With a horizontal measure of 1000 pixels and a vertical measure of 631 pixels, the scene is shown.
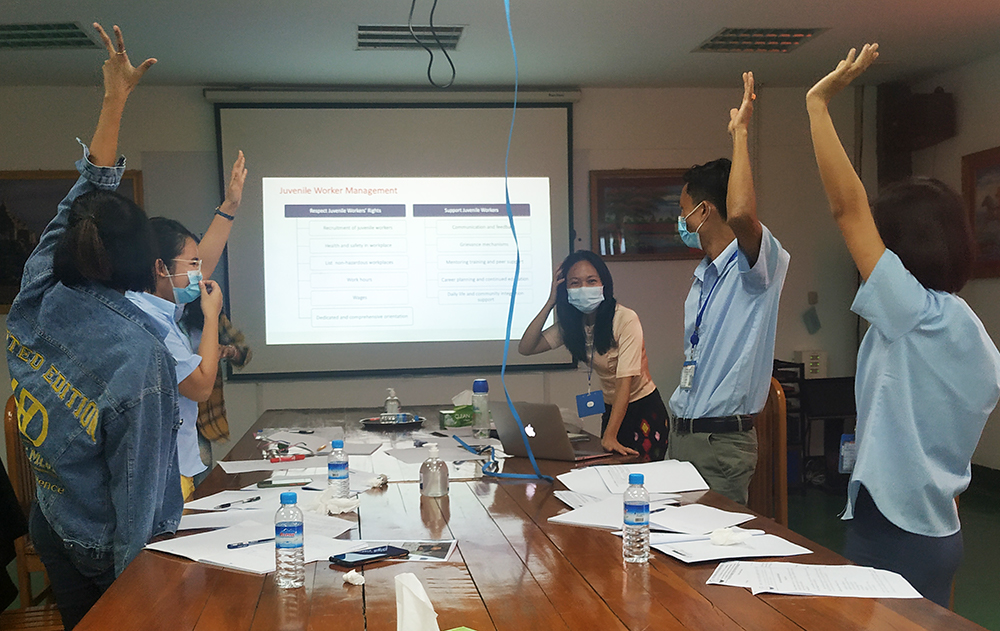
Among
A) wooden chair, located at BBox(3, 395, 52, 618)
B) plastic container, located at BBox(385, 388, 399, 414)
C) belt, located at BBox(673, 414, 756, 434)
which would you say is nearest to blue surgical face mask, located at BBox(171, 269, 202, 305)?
wooden chair, located at BBox(3, 395, 52, 618)

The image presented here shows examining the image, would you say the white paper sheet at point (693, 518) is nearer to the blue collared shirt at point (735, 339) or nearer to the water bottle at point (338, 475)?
the blue collared shirt at point (735, 339)

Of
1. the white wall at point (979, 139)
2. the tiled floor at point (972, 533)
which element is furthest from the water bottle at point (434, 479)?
the white wall at point (979, 139)

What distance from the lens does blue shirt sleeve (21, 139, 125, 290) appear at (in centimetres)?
157

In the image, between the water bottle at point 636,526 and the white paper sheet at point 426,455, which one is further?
the white paper sheet at point 426,455

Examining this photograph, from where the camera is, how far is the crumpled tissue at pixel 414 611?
105cm

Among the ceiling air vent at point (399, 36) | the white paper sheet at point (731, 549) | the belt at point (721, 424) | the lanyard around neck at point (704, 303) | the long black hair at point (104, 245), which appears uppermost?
the ceiling air vent at point (399, 36)

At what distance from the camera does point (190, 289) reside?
2.96m

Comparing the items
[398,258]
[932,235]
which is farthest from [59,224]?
[398,258]

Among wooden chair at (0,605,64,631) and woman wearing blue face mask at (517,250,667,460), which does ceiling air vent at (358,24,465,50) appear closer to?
woman wearing blue face mask at (517,250,667,460)

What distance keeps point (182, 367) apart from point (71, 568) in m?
0.59

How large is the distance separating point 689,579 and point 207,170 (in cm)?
483

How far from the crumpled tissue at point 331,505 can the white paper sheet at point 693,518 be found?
2.24 ft

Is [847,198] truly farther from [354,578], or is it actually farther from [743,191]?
[354,578]

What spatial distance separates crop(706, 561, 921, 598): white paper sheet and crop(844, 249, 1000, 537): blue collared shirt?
30cm
